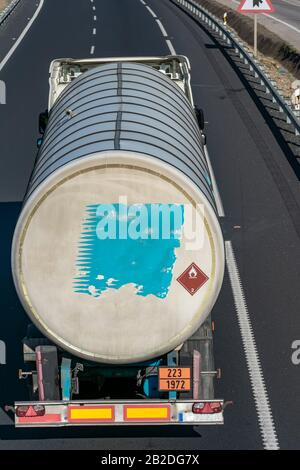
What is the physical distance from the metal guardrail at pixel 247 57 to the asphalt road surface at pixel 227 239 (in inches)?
27.0

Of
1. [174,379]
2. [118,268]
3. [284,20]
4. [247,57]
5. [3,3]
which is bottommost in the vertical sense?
[174,379]

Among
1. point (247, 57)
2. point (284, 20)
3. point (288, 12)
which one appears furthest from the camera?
point (288, 12)

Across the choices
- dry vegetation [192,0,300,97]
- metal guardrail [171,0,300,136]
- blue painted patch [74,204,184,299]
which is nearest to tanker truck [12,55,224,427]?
blue painted patch [74,204,184,299]

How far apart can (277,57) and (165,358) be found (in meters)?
35.1

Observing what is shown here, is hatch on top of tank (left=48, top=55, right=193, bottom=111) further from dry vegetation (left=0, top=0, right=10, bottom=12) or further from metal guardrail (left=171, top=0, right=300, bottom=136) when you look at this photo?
dry vegetation (left=0, top=0, right=10, bottom=12)

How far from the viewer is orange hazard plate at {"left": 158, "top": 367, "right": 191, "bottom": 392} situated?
1155 centimetres

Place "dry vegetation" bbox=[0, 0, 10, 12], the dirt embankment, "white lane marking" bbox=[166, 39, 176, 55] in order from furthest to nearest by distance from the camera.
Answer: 1. "dry vegetation" bbox=[0, 0, 10, 12]
2. the dirt embankment
3. "white lane marking" bbox=[166, 39, 176, 55]

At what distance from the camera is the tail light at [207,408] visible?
11492mm

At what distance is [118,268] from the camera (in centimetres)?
1098

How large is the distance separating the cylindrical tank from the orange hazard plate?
35 centimetres

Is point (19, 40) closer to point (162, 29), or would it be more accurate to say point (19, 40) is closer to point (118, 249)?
point (162, 29)

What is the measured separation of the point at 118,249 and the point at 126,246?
0.32 feet

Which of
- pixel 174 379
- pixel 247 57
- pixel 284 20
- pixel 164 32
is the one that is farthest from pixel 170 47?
pixel 174 379
